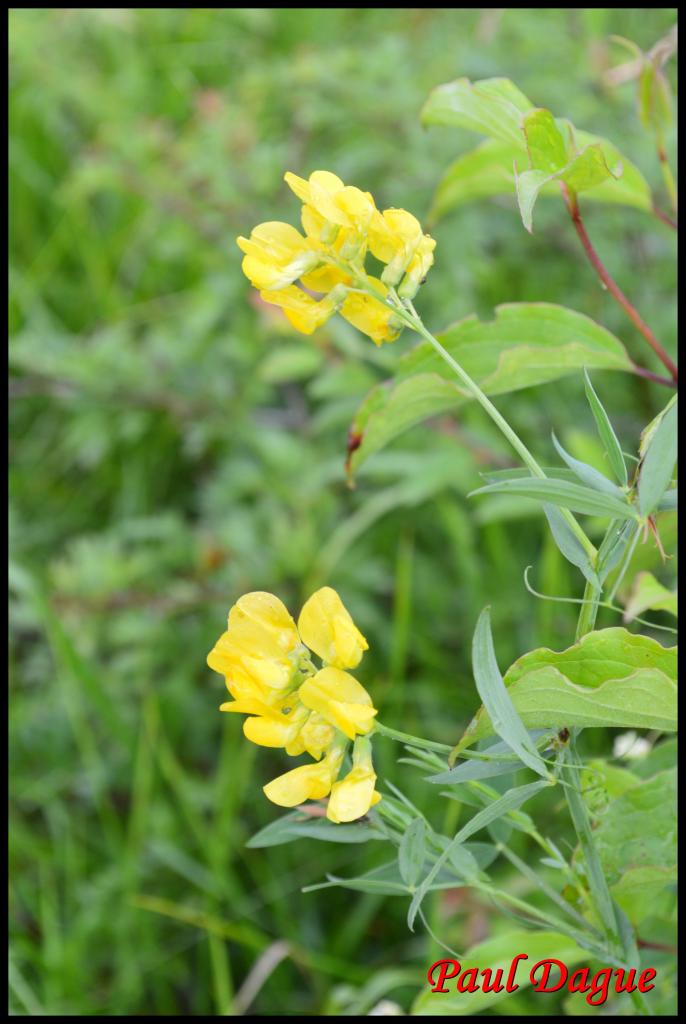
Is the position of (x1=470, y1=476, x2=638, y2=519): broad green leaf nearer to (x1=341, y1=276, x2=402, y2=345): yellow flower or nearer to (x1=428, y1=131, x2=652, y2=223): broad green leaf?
(x1=341, y1=276, x2=402, y2=345): yellow flower

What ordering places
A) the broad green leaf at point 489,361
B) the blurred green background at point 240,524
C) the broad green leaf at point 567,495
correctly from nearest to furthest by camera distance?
the broad green leaf at point 567,495, the broad green leaf at point 489,361, the blurred green background at point 240,524

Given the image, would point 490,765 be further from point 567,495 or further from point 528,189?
point 528,189

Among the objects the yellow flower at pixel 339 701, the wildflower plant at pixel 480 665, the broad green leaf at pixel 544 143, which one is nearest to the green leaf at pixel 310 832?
the wildflower plant at pixel 480 665

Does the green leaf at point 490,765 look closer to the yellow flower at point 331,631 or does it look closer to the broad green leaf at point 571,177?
the yellow flower at point 331,631

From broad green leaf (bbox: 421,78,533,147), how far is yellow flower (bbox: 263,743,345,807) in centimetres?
36

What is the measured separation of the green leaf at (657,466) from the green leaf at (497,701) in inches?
3.3

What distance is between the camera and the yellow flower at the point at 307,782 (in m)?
0.45

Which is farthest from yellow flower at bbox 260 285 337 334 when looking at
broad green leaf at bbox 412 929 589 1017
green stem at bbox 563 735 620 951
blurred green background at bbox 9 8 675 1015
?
blurred green background at bbox 9 8 675 1015

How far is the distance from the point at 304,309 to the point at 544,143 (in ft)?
0.53

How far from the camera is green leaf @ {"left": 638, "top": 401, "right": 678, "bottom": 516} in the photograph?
441 mm

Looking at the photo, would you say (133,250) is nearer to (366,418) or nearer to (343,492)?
(343,492)

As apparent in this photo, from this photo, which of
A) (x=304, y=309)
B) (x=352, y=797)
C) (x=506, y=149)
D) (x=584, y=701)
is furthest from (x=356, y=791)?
(x=506, y=149)

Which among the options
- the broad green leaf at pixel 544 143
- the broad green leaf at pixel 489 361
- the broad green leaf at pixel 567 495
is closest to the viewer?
the broad green leaf at pixel 567 495

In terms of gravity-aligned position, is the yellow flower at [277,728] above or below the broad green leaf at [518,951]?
above
